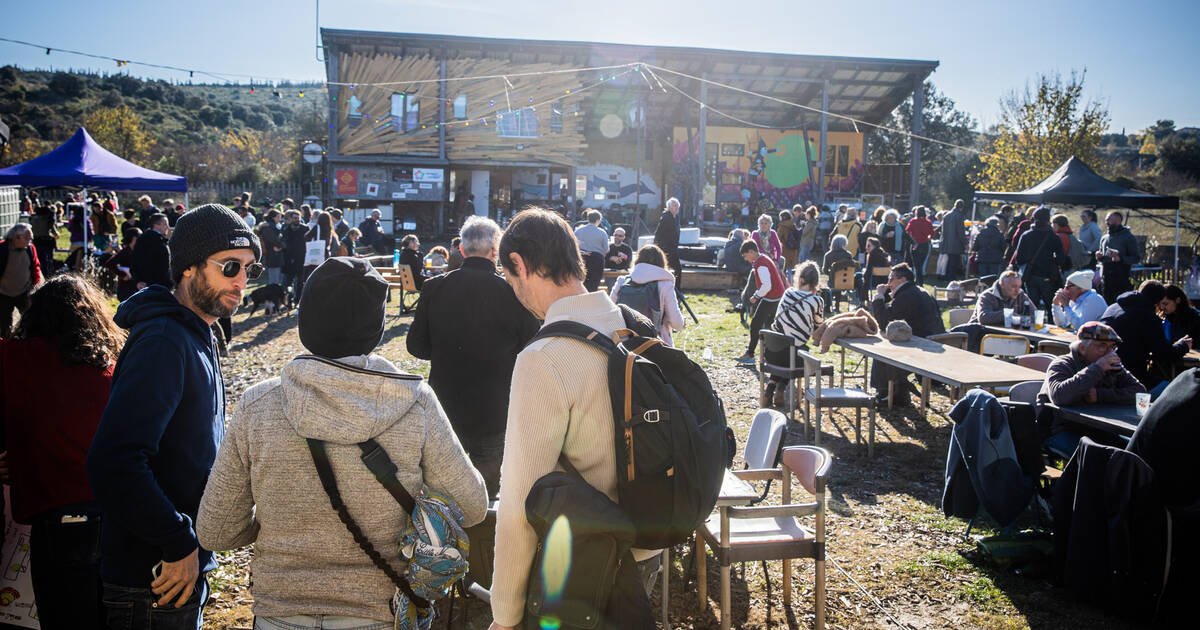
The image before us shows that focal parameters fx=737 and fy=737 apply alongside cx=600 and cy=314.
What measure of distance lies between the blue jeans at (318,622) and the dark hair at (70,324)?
1.32m

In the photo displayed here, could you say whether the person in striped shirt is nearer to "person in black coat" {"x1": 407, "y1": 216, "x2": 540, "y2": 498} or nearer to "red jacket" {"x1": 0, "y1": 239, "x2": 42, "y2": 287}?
"person in black coat" {"x1": 407, "y1": 216, "x2": 540, "y2": 498}

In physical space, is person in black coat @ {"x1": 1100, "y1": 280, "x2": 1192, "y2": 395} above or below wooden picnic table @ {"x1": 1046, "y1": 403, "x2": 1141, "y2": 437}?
above

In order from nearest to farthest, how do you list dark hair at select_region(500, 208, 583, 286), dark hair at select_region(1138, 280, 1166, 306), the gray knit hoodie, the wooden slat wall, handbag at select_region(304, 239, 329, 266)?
1. the gray knit hoodie
2. dark hair at select_region(500, 208, 583, 286)
3. dark hair at select_region(1138, 280, 1166, 306)
4. handbag at select_region(304, 239, 329, 266)
5. the wooden slat wall

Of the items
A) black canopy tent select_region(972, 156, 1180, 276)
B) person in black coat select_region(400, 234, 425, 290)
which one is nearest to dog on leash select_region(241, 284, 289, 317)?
person in black coat select_region(400, 234, 425, 290)

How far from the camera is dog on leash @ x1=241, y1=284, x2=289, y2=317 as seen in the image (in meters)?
12.4

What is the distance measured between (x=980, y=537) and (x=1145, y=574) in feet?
3.66

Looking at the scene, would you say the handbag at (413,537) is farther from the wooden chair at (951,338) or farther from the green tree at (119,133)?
the green tree at (119,133)

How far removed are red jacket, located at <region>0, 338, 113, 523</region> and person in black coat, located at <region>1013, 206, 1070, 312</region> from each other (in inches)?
480

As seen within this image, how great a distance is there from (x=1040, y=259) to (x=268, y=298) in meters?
12.6

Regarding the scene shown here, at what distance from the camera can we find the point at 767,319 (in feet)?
31.0

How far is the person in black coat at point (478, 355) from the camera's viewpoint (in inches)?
151

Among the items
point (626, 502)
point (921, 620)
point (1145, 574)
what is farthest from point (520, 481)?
point (1145, 574)

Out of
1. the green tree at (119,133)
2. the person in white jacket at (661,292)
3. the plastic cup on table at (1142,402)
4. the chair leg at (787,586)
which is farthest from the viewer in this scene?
the green tree at (119,133)

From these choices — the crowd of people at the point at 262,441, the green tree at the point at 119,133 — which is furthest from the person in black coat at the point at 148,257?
the green tree at the point at 119,133
